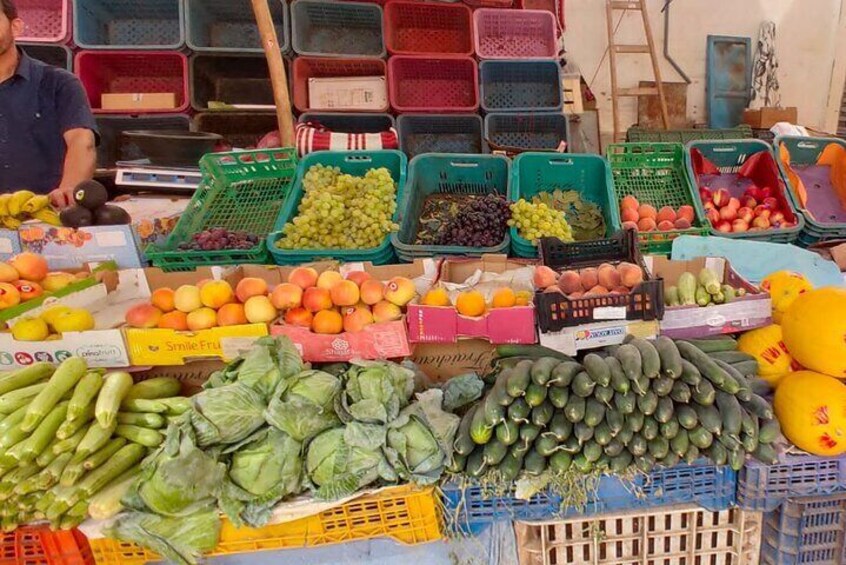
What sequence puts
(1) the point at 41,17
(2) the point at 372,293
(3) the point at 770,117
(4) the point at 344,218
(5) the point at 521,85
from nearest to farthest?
(2) the point at 372,293 < (4) the point at 344,218 < (1) the point at 41,17 < (5) the point at 521,85 < (3) the point at 770,117

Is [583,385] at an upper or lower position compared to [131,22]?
lower

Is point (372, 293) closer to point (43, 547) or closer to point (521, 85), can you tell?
point (43, 547)

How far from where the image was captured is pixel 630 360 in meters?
1.36

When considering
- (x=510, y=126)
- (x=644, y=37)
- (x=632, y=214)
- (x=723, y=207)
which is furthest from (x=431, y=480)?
(x=644, y=37)

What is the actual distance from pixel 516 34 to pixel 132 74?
12.2 ft

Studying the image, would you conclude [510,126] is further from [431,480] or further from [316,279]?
[431,480]

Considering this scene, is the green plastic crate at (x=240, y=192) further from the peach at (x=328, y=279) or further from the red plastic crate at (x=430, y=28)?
the red plastic crate at (x=430, y=28)

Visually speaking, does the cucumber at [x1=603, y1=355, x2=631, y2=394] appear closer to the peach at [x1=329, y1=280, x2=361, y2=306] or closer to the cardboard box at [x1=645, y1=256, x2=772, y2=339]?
the cardboard box at [x1=645, y1=256, x2=772, y2=339]

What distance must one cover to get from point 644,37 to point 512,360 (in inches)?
283

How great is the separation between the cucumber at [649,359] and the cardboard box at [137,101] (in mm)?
4349

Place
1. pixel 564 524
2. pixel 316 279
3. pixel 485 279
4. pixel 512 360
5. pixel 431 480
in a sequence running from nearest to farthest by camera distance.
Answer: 1. pixel 431 480
2. pixel 564 524
3. pixel 512 360
4. pixel 316 279
5. pixel 485 279

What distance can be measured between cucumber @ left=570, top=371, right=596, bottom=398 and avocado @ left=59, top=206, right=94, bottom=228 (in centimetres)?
217

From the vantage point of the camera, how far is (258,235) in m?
2.91

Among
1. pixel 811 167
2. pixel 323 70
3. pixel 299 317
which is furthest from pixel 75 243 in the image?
pixel 811 167
